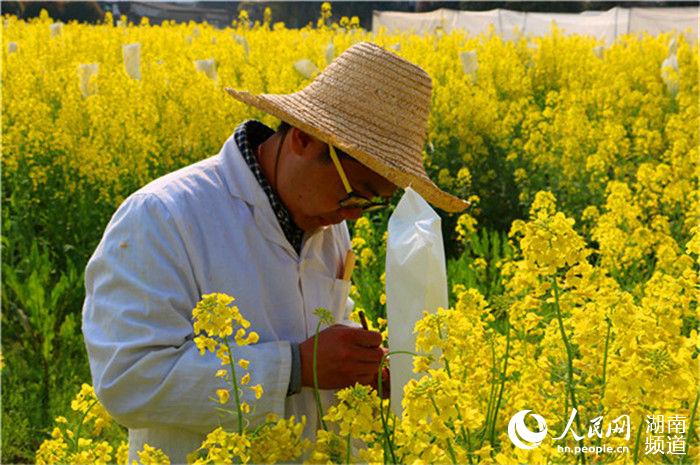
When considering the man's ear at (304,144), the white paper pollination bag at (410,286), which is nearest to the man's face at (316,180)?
the man's ear at (304,144)

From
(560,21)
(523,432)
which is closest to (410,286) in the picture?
(523,432)

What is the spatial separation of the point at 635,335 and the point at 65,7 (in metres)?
13.6

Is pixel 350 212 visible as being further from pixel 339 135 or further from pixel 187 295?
pixel 187 295

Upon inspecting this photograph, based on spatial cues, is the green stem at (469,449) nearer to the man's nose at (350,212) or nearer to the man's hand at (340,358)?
the man's hand at (340,358)

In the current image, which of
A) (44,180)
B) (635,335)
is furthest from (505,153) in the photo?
(635,335)

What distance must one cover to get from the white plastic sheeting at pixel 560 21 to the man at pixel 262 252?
485 inches

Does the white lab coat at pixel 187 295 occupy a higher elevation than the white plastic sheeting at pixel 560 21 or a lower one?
higher

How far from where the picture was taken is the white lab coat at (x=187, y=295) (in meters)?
1.92

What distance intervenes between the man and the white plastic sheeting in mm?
12308

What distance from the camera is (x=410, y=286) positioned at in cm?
194

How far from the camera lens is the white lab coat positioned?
1.92 meters

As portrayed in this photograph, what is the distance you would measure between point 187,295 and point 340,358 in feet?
1.06

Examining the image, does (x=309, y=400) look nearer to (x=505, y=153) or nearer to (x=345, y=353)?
(x=345, y=353)

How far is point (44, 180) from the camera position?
5.07m
